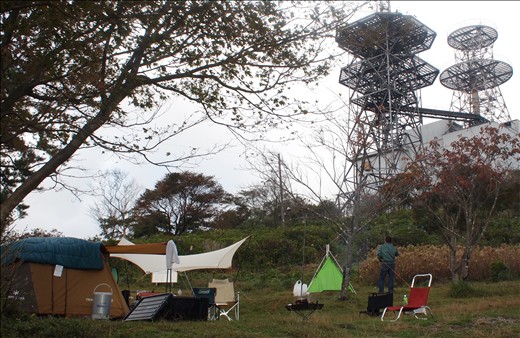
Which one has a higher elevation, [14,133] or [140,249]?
[14,133]

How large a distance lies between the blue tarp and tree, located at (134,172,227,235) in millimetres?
22190

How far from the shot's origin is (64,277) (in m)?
10.6

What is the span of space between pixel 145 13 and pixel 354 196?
27.7ft

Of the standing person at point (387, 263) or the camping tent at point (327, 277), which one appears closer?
the standing person at point (387, 263)

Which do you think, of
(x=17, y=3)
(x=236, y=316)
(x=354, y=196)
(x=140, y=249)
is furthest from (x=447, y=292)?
(x=17, y=3)

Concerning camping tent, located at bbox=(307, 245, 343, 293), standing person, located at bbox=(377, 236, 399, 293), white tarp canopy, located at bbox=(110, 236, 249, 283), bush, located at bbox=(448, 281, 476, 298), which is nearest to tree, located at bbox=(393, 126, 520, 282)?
bush, located at bbox=(448, 281, 476, 298)

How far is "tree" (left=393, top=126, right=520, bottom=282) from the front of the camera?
14.3m

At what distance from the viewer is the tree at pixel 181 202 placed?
33.6 metres

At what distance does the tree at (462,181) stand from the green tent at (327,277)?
8.69ft

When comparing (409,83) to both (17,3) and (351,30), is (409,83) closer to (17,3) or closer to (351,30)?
(351,30)

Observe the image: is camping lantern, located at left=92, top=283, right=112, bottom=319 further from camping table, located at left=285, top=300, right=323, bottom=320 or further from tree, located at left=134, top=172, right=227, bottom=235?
tree, located at left=134, top=172, right=227, bottom=235

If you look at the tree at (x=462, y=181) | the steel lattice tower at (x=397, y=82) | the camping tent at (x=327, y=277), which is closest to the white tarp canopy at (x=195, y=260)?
the camping tent at (x=327, y=277)

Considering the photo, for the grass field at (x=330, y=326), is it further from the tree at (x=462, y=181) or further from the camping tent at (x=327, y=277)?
the tree at (x=462, y=181)

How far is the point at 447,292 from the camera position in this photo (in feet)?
42.7
